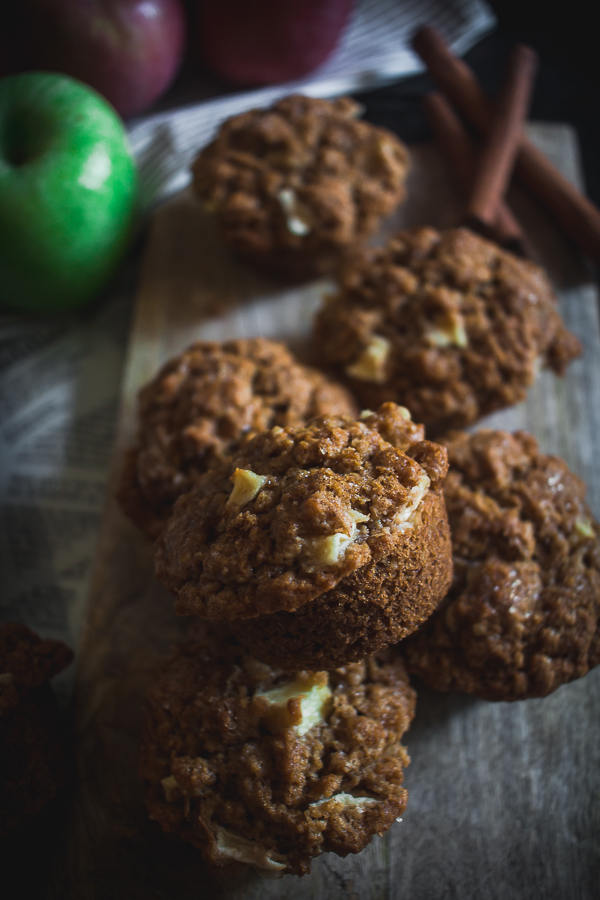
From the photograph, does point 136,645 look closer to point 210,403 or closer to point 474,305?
point 210,403

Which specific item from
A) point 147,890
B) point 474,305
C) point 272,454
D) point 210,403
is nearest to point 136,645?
point 147,890

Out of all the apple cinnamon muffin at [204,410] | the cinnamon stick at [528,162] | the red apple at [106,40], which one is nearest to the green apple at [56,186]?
the red apple at [106,40]

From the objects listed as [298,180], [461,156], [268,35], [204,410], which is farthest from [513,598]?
[268,35]

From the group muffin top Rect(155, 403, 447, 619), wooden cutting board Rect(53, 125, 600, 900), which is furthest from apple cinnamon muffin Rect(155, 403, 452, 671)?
wooden cutting board Rect(53, 125, 600, 900)

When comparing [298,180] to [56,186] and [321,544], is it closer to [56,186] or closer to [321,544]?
[56,186]

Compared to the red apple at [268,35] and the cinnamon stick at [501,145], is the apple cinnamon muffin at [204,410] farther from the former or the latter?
the red apple at [268,35]

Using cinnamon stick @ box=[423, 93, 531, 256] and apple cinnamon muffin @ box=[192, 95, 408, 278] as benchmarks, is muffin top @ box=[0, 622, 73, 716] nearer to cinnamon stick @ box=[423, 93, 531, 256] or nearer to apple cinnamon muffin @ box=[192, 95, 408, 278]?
apple cinnamon muffin @ box=[192, 95, 408, 278]

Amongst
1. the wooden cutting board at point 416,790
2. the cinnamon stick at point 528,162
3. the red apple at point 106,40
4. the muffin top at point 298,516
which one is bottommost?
the wooden cutting board at point 416,790

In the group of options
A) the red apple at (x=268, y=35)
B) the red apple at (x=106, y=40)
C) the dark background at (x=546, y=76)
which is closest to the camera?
the red apple at (x=106, y=40)
